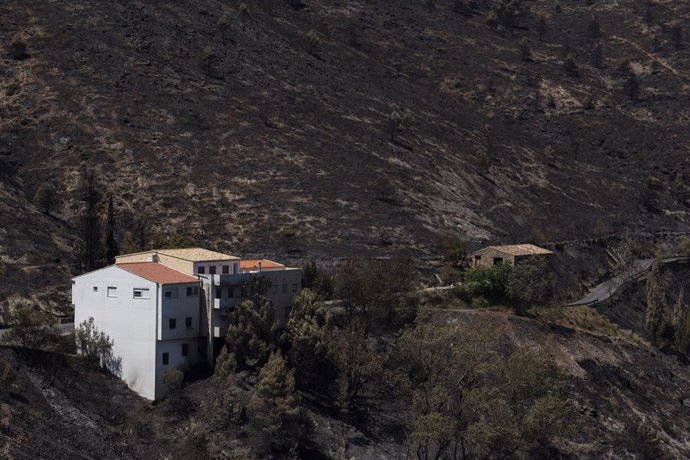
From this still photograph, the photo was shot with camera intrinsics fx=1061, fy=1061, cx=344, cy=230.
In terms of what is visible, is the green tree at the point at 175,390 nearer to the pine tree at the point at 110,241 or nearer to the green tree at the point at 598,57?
the pine tree at the point at 110,241

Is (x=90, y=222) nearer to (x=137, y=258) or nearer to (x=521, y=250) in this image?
(x=137, y=258)

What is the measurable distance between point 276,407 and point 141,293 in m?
10.8

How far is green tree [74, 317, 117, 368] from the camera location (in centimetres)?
6481

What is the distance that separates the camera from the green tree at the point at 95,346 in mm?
64812

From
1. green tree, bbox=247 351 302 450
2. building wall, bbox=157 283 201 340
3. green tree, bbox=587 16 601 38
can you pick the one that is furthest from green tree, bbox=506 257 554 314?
green tree, bbox=587 16 601 38

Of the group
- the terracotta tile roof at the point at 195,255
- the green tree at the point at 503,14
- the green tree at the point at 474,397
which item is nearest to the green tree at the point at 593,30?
the green tree at the point at 503,14

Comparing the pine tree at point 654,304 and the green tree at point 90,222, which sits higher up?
the green tree at point 90,222

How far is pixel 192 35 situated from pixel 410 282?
208 ft

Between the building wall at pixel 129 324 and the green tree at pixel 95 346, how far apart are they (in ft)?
1.00

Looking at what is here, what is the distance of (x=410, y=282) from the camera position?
7988 cm

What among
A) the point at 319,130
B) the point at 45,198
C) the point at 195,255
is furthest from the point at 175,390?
the point at 319,130

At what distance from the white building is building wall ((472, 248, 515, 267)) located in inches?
1157

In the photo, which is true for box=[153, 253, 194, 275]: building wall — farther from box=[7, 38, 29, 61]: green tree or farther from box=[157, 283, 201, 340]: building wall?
box=[7, 38, 29, 61]: green tree

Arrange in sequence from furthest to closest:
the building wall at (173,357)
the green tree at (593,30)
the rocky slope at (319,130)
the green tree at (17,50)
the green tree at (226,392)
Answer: the green tree at (593,30), the green tree at (17,50), the rocky slope at (319,130), the building wall at (173,357), the green tree at (226,392)
